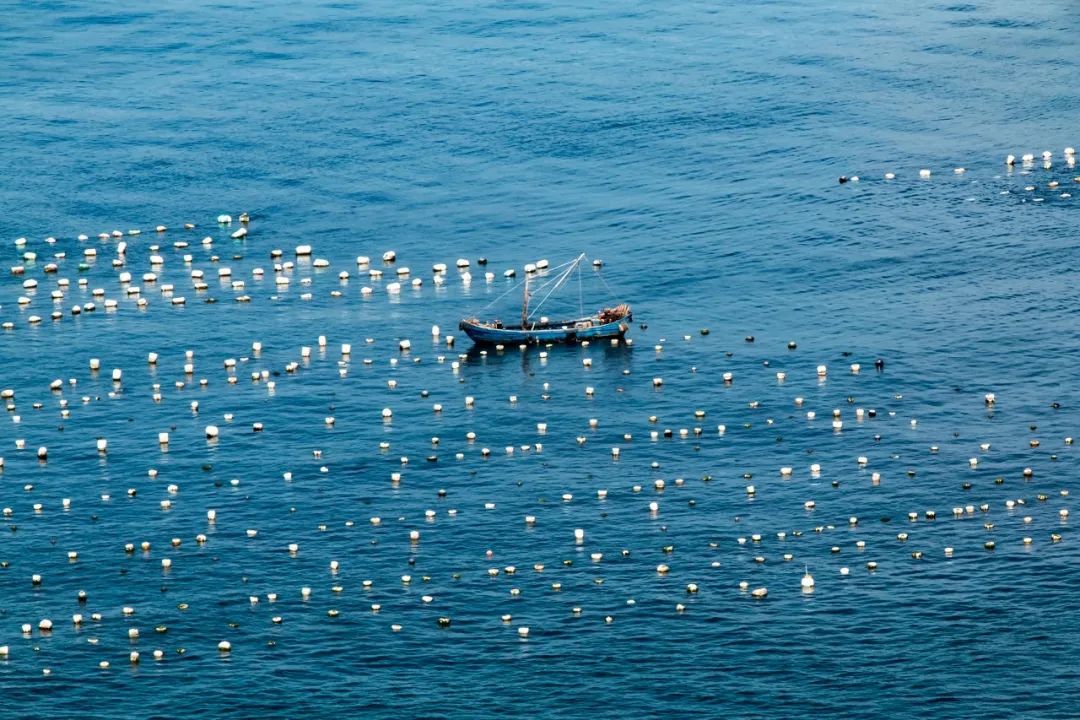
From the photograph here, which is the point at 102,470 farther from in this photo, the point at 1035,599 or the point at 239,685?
the point at 1035,599

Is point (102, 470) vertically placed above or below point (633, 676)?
above

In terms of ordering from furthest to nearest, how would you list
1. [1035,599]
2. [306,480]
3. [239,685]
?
1. [306,480]
2. [1035,599]
3. [239,685]

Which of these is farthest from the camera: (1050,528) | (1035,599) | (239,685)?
(1050,528)

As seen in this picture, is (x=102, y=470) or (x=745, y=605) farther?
(x=102, y=470)

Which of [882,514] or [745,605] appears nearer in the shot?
[745,605]

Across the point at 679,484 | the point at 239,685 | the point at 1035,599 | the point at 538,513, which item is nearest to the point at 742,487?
the point at 679,484

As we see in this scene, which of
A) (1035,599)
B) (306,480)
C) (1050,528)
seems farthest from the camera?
(306,480)

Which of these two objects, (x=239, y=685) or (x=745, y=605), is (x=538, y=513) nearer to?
(x=745, y=605)

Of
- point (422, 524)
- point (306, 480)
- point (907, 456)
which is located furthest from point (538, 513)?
point (907, 456)

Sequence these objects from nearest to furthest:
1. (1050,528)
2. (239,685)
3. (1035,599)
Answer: (239,685) < (1035,599) < (1050,528)
